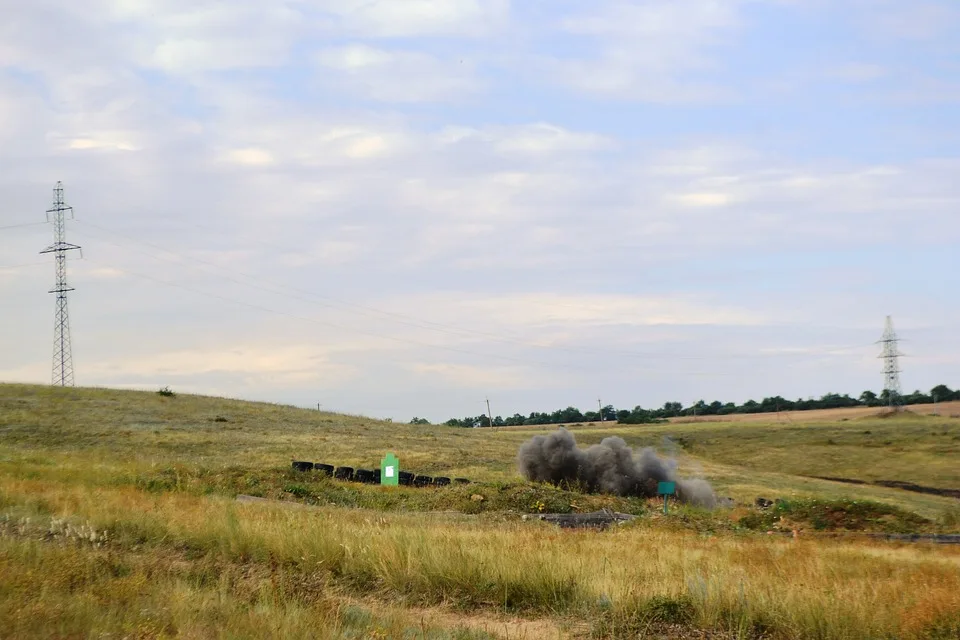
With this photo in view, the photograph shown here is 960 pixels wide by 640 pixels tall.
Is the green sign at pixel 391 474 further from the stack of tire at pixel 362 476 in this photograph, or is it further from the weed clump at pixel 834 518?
the weed clump at pixel 834 518

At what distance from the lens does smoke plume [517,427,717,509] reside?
132 ft

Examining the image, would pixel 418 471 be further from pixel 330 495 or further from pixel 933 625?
pixel 933 625

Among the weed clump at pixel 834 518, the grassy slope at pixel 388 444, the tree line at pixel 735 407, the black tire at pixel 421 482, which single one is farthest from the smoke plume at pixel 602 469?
the tree line at pixel 735 407

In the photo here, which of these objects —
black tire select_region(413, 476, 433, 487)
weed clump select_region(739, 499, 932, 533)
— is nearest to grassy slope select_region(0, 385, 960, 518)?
black tire select_region(413, 476, 433, 487)

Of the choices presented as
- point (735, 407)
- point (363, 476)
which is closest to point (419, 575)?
point (363, 476)

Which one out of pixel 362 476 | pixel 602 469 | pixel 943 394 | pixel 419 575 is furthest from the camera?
pixel 943 394

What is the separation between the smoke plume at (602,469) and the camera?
4028 centimetres

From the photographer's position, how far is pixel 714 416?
142m

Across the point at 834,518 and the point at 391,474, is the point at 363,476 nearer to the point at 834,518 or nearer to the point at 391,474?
the point at 391,474

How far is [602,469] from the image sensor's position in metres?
42.1

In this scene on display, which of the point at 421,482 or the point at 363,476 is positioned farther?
the point at 421,482

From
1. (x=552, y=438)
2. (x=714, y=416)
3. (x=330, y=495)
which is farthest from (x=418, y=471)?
(x=714, y=416)

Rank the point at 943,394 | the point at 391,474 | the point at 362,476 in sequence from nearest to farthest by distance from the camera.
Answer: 1. the point at 391,474
2. the point at 362,476
3. the point at 943,394

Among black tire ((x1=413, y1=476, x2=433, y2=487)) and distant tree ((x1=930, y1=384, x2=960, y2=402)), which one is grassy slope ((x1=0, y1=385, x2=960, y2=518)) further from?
distant tree ((x1=930, y1=384, x2=960, y2=402))
